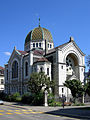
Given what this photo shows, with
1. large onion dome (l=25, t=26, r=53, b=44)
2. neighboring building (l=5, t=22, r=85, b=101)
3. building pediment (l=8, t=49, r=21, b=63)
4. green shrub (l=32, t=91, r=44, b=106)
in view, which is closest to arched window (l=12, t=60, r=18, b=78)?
neighboring building (l=5, t=22, r=85, b=101)

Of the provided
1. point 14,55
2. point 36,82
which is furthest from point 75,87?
point 14,55

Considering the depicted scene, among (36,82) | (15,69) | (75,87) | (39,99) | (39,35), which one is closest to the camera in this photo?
(39,99)

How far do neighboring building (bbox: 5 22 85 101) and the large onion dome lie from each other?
1.08ft

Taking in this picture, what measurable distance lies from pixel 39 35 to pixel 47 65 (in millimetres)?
19369

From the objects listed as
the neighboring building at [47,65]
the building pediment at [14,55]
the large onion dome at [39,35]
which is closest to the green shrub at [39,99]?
the neighboring building at [47,65]

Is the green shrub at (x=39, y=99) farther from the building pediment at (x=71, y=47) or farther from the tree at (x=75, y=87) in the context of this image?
the building pediment at (x=71, y=47)

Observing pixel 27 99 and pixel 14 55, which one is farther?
pixel 14 55

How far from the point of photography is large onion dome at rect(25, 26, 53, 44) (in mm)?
57062

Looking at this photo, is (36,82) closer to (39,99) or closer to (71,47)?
(39,99)

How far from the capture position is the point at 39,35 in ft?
188

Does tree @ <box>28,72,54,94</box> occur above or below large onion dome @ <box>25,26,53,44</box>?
below

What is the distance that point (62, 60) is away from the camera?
136 ft

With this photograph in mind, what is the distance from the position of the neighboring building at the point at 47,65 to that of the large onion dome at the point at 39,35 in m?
0.33

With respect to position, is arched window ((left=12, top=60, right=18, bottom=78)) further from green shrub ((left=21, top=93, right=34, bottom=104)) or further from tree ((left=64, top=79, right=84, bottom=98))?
tree ((left=64, top=79, right=84, bottom=98))
